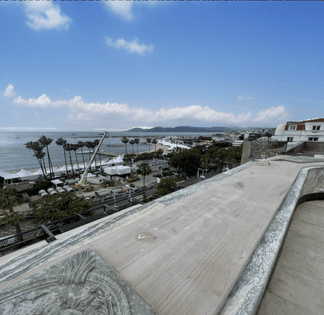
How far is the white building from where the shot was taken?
77.0 ft

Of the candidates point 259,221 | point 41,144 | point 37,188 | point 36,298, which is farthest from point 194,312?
point 41,144

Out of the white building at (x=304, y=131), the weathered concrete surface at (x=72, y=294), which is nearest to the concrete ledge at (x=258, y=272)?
the weathered concrete surface at (x=72, y=294)

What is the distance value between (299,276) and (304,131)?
3060 cm

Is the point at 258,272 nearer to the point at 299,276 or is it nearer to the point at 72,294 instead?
the point at 299,276

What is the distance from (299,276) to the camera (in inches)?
96.9

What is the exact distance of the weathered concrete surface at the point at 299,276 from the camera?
2023mm

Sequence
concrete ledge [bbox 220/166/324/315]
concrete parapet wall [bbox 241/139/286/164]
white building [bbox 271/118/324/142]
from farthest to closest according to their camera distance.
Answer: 1. white building [bbox 271/118/324/142]
2. concrete parapet wall [bbox 241/139/286/164]
3. concrete ledge [bbox 220/166/324/315]

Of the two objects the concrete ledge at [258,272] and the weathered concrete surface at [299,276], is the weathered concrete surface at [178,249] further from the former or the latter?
the weathered concrete surface at [299,276]

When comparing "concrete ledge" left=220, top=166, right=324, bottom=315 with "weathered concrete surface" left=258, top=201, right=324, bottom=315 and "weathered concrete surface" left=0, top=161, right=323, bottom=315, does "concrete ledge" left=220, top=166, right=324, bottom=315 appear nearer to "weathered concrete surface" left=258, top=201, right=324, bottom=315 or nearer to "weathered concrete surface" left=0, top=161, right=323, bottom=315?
"weathered concrete surface" left=0, top=161, right=323, bottom=315

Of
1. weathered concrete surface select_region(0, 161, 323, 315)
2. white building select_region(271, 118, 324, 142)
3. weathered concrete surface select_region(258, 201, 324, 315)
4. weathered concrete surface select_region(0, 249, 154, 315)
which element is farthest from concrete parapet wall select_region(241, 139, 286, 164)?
white building select_region(271, 118, 324, 142)

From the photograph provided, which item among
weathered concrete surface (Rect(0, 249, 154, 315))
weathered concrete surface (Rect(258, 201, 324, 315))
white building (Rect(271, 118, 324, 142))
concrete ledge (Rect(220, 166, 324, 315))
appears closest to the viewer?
weathered concrete surface (Rect(0, 249, 154, 315))

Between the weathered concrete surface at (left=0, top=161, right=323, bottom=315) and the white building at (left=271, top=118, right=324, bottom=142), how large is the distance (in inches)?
1144

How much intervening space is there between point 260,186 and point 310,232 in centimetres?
138

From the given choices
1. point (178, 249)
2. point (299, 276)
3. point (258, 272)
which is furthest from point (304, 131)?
point (178, 249)
